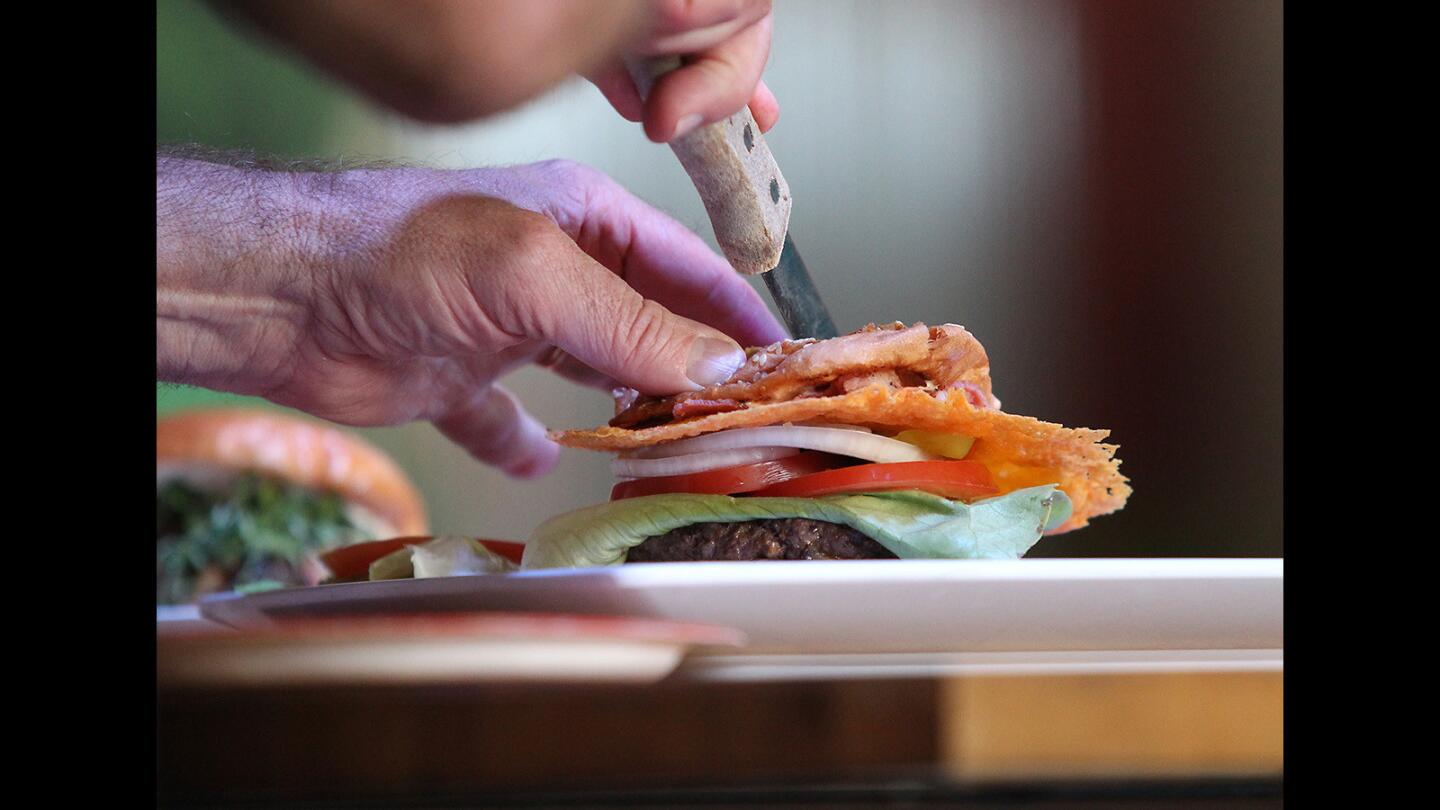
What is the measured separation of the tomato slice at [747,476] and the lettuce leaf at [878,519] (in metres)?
0.01

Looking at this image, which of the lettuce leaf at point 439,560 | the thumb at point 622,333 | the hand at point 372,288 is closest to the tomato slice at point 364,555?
the lettuce leaf at point 439,560

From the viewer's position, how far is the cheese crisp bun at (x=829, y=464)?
0.98 meters

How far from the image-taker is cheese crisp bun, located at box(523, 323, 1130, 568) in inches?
38.7

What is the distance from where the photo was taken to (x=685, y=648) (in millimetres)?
834

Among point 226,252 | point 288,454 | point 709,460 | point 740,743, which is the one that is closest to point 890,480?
point 709,460

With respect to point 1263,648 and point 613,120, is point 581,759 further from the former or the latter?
point 613,120

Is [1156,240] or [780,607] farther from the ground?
[1156,240]

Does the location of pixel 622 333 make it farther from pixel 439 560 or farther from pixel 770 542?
pixel 439 560

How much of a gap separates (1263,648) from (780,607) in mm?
462

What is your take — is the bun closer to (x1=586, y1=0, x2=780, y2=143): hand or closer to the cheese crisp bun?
the cheese crisp bun

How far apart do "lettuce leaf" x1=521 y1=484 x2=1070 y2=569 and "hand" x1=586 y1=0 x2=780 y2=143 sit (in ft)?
1.11

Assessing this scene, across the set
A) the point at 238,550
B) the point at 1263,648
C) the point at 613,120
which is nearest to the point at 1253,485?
the point at 613,120

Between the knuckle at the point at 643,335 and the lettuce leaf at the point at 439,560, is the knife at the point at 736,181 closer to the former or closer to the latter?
the knuckle at the point at 643,335

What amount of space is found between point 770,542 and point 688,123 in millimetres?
379
